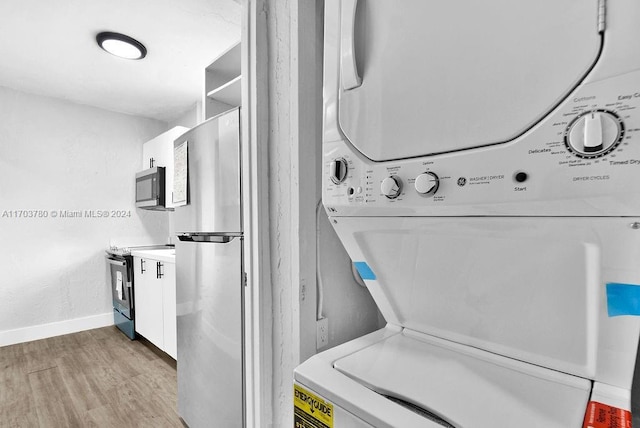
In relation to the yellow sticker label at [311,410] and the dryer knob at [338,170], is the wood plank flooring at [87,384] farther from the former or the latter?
the dryer knob at [338,170]

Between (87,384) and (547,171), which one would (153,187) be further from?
(547,171)

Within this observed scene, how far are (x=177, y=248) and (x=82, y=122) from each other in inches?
106

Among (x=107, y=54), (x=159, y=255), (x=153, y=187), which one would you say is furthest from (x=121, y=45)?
(x=159, y=255)

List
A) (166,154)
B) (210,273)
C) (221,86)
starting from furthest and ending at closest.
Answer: (166,154)
(221,86)
(210,273)

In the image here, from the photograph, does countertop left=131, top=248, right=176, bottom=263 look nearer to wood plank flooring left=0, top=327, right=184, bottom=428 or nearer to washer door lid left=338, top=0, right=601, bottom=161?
wood plank flooring left=0, top=327, right=184, bottom=428

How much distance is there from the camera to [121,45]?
2.20 metres

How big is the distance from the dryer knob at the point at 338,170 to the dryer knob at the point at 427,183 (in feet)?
0.59

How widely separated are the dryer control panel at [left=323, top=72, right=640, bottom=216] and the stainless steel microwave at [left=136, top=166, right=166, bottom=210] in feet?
9.58

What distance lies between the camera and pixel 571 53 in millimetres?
454

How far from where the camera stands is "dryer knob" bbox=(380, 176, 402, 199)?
0.64 metres

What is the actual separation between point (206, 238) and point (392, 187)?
3.61 feet

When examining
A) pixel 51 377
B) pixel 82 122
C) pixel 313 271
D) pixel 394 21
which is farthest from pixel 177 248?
pixel 82 122

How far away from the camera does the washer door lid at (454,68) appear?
1.53 feet

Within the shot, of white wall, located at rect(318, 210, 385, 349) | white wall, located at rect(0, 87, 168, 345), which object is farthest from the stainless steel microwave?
white wall, located at rect(318, 210, 385, 349)
